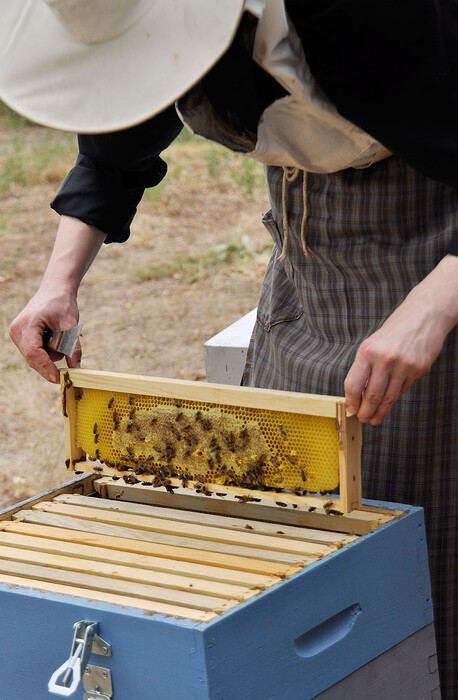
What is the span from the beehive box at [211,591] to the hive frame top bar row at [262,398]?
0.01m

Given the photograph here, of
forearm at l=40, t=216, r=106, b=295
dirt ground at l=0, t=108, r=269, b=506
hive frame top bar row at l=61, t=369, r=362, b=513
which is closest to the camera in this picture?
hive frame top bar row at l=61, t=369, r=362, b=513

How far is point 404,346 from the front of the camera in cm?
144

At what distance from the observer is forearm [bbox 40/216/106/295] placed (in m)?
1.93

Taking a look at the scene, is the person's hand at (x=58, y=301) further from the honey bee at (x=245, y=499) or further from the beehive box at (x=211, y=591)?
the honey bee at (x=245, y=499)

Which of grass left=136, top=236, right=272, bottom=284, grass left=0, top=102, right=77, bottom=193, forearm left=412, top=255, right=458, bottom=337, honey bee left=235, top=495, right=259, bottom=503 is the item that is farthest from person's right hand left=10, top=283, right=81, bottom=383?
grass left=0, top=102, right=77, bottom=193

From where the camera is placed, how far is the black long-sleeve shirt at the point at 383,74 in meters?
1.43

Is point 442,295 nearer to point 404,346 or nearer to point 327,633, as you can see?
point 404,346

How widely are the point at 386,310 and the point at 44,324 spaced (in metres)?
0.65

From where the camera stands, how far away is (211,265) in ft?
19.9

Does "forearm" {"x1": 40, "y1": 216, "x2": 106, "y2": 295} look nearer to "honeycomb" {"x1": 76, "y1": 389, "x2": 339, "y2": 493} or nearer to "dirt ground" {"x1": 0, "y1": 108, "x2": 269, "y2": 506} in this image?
"honeycomb" {"x1": 76, "y1": 389, "x2": 339, "y2": 493}

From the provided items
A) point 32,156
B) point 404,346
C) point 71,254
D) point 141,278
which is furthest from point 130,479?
point 32,156

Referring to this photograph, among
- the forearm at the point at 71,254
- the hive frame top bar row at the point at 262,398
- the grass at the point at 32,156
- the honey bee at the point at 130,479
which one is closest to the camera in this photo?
the hive frame top bar row at the point at 262,398

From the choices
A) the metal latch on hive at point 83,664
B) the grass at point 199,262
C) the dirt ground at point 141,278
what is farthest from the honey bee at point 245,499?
the grass at point 199,262

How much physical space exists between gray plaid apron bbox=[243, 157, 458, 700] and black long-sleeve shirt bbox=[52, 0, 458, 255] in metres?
0.20
